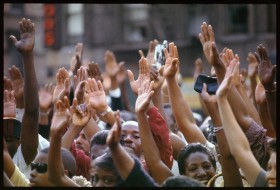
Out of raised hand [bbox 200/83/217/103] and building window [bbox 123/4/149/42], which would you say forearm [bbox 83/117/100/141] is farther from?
building window [bbox 123/4/149/42]

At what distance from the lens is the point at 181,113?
5340mm

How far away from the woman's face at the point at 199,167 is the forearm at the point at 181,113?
1.51 feet

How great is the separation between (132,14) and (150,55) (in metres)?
14.7

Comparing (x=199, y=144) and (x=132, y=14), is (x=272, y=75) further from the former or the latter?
(x=132, y=14)

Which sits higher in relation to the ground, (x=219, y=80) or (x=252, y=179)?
(x=219, y=80)

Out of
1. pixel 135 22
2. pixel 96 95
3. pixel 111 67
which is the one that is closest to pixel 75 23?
pixel 135 22

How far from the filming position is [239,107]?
4738mm

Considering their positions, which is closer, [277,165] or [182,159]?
[277,165]

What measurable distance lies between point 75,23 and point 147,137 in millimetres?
18725

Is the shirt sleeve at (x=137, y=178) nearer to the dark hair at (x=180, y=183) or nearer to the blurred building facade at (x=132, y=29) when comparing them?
the dark hair at (x=180, y=183)

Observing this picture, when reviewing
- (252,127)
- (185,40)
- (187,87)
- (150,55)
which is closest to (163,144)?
(252,127)

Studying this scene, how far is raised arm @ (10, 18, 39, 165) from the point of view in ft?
16.4

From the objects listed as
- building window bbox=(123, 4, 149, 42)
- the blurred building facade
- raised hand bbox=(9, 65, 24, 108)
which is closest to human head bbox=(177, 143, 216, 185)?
raised hand bbox=(9, 65, 24, 108)

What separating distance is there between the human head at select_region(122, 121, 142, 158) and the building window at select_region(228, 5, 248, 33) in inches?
566
